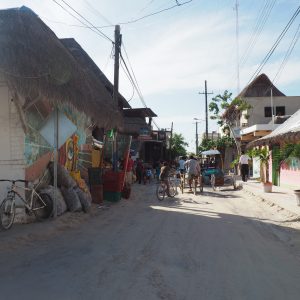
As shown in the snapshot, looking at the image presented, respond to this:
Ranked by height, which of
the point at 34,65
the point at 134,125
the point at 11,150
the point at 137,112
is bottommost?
the point at 11,150

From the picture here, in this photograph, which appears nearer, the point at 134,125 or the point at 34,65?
the point at 34,65

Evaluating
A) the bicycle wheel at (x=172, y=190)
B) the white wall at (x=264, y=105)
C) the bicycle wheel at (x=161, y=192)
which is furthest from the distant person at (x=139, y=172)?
the white wall at (x=264, y=105)

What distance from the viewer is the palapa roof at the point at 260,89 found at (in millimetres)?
50969

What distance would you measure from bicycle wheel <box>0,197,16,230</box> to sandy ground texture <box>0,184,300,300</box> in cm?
22

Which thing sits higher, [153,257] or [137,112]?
[137,112]

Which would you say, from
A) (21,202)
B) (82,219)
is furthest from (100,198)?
(21,202)

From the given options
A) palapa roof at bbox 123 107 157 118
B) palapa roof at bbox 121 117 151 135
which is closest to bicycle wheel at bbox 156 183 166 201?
palapa roof at bbox 121 117 151 135

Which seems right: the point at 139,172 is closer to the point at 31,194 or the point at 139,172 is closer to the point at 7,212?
the point at 31,194

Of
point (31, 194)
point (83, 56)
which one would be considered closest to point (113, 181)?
point (31, 194)

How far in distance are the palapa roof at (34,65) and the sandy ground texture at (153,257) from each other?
10.1ft

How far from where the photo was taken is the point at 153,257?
7.64 m

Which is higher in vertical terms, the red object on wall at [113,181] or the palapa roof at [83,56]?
the palapa roof at [83,56]

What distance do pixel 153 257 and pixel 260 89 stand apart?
4698cm

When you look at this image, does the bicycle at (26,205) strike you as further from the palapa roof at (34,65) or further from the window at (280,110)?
the window at (280,110)
